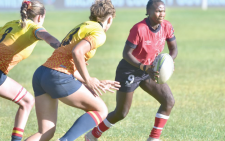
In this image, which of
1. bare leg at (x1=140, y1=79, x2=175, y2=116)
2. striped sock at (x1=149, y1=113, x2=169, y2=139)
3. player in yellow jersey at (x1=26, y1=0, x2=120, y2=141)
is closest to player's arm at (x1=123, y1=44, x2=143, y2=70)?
bare leg at (x1=140, y1=79, x2=175, y2=116)

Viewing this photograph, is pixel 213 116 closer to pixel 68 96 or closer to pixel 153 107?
pixel 153 107

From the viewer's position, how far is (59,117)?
24.8 feet

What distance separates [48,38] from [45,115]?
0.87 meters

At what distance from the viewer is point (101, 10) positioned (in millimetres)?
4699

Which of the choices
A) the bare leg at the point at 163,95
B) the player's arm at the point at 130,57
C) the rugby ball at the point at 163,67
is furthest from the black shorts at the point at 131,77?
the rugby ball at the point at 163,67

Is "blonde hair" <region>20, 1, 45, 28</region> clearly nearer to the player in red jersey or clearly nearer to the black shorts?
the player in red jersey

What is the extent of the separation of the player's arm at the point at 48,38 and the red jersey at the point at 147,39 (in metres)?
1.14

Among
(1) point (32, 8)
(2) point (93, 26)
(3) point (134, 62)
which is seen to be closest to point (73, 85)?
(2) point (93, 26)

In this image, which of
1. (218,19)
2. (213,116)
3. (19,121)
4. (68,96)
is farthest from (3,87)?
(218,19)

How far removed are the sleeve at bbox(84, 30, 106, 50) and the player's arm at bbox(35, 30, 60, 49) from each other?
1.99 ft

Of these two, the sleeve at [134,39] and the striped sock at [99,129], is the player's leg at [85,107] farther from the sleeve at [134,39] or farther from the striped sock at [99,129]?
the striped sock at [99,129]

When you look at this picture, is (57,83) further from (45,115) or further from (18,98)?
(18,98)

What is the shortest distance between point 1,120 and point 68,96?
3.17 metres

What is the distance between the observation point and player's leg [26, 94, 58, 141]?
Result: 4672mm
